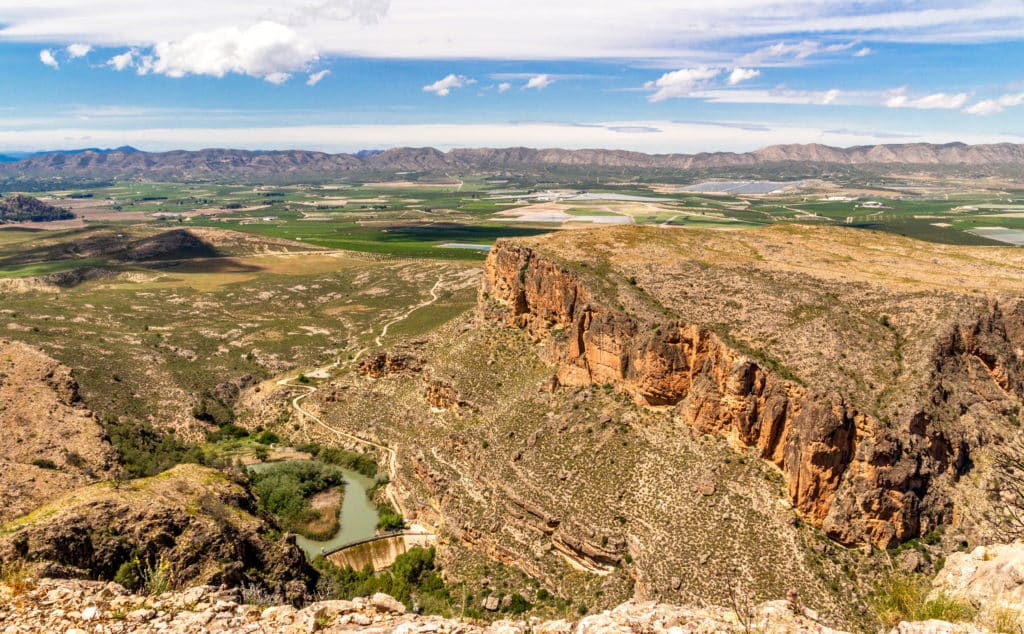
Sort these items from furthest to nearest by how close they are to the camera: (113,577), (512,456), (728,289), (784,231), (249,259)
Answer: (249,259), (784,231), (728,289), (512,456), (113,577)

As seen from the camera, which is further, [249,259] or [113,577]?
[249,259]

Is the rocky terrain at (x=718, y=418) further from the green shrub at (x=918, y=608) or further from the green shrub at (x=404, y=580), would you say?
the green shrub at (x=918, y=608)

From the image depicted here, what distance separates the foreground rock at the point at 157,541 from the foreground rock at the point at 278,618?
3.44 metres

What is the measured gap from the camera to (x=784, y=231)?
75938mm

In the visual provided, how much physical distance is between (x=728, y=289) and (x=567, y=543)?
2802 centimetres

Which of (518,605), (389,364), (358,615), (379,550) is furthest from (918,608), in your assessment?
(389,364)

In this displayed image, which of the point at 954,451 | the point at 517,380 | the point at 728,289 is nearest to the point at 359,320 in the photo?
the point at 517,380

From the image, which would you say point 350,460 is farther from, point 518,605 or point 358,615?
point 358,615

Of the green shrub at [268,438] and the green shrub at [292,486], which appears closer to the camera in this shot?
the green shrub at [292,486]

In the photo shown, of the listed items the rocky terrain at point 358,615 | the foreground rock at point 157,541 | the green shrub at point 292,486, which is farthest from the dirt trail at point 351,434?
the rocky terrain at point 358,615

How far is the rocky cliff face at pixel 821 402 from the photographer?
3600 cm

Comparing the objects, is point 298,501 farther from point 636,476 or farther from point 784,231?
point 784,231

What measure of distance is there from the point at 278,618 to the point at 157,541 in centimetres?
1555

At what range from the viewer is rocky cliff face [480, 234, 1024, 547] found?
1417 inches
